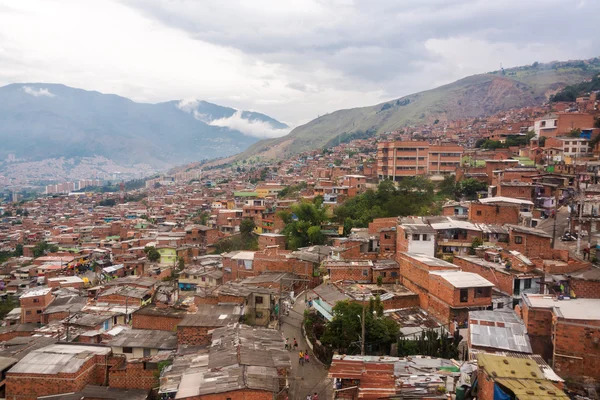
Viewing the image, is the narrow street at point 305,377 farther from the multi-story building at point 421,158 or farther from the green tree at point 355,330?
the multi-story building at point 421,158

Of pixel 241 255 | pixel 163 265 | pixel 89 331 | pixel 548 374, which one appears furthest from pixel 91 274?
pixel 548 374

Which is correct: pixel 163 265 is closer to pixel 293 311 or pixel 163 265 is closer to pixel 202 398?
pixel 293 311

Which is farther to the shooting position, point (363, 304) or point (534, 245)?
point (534, 245)

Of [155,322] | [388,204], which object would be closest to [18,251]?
[155,322]

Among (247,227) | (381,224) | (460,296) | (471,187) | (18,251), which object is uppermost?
(471,187)

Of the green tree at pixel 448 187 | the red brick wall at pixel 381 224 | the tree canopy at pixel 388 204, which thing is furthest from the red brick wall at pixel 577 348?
the green tree at pixel 448 187

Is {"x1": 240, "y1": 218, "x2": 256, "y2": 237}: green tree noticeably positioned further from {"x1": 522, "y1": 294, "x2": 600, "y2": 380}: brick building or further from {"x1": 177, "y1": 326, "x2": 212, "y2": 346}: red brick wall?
{"x1": 522, "y1": 294, "x2": 600, "y2": 380}: brick building

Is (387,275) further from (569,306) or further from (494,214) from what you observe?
(569,306)
